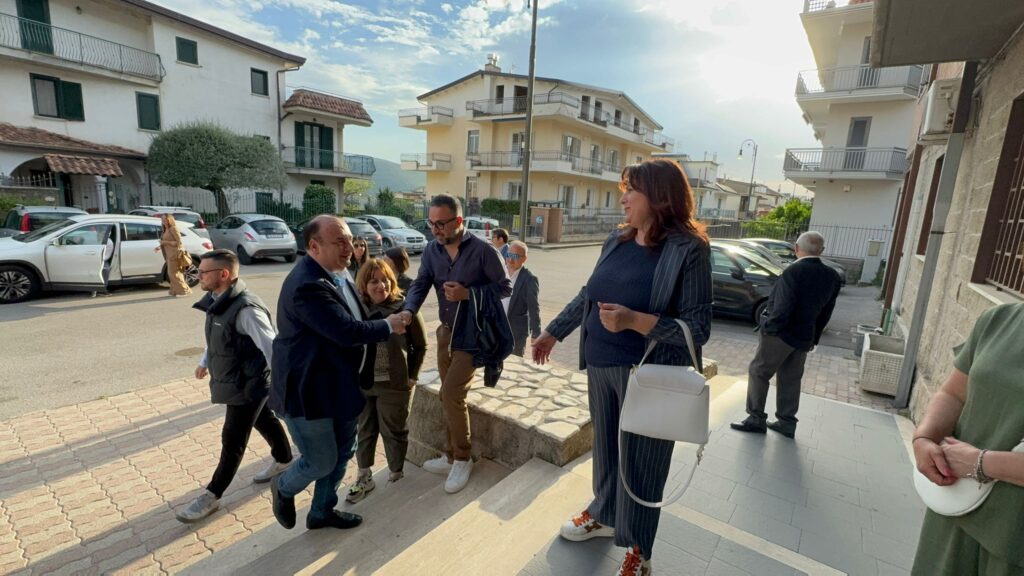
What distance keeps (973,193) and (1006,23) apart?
1.46 meters

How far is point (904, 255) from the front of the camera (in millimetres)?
8609

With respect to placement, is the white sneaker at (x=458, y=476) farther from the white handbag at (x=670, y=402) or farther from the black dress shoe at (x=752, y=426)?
the black dress shoe at (x=752, y=426)

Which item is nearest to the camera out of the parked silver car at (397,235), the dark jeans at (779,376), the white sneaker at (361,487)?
the white sneaker at (361,487)

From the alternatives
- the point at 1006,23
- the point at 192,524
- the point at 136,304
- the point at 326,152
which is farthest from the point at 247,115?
the point at 1006,23

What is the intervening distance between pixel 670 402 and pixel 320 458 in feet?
6.62

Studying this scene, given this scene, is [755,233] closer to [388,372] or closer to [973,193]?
[973,193]

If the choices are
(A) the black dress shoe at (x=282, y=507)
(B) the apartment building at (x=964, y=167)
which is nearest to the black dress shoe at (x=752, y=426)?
(B) the apartment building at (x=964, y=167)

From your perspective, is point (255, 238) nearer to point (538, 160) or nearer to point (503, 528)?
point (503, 528)

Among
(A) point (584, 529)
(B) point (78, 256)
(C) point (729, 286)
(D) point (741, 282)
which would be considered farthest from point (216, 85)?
(A) point (584, 529)

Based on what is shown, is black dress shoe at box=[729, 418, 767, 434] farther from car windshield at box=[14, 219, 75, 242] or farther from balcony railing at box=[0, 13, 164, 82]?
balcony railing at box=[0, 13, 164, 82]

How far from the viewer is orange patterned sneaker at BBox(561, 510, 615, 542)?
2539 mm

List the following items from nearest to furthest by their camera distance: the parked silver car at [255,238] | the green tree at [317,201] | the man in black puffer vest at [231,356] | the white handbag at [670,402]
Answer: the white handbag at [670,402]
the man in black puffer vest at [231,356]
the parked silver car at [255,238]
the green tree at [317,201]

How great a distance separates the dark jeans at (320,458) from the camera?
2713 millimetres

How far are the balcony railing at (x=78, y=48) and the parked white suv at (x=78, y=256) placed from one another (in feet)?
46.9
